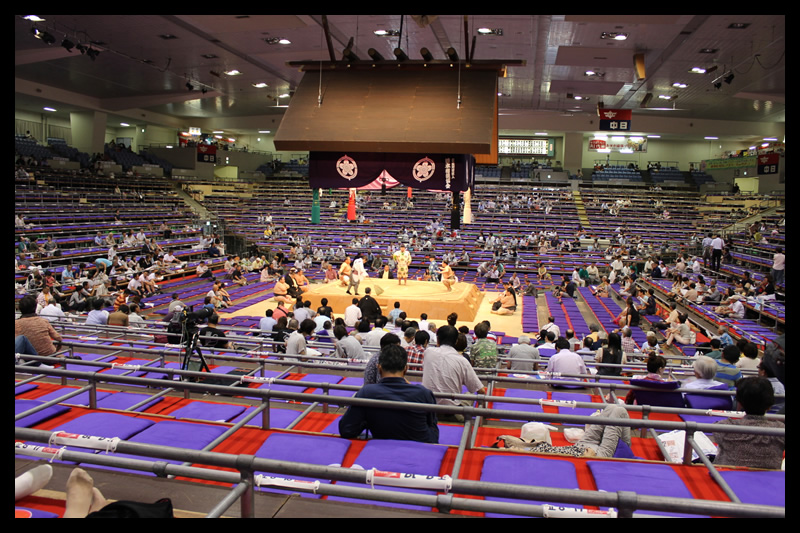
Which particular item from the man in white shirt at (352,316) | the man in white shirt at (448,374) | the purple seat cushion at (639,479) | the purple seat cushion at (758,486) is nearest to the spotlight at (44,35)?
the man in white shirt at (352,316)

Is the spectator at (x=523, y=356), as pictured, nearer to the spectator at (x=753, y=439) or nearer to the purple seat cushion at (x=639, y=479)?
the spectator at (x=753, y=439)

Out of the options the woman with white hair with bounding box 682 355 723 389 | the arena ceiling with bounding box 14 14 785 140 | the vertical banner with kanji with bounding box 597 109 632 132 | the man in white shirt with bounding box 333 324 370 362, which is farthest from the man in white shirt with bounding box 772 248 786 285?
the man in white shirt with bounding box 333 324 370 362

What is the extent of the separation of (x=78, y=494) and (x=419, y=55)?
13.3 metres

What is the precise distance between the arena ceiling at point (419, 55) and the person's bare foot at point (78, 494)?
212 inches

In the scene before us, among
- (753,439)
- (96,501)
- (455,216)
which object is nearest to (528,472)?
(753,439)

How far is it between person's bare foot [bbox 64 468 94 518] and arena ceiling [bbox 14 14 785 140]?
5.38m

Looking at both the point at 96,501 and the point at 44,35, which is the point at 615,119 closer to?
the point at 44,35

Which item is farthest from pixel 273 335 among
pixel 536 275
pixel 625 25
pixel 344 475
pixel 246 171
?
pixel 246 171

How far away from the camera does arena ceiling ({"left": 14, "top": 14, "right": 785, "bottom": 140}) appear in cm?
1023

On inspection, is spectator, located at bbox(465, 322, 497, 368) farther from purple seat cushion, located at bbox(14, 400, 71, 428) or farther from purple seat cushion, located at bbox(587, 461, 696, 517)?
purple seat cushion, located at bbox(14, 400, 71, 428)

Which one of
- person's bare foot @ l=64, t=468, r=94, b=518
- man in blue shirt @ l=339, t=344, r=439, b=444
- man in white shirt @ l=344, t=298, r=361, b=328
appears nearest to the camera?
person's bare foot @ l=64, t=468, r=94, b=518

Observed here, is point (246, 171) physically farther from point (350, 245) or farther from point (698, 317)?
point (698, 317)

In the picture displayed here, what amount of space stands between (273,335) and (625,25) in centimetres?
870

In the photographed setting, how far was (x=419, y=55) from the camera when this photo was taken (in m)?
13.4
